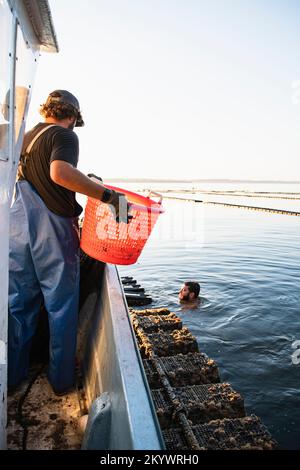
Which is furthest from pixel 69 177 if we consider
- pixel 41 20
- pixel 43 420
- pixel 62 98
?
pixel 43 420

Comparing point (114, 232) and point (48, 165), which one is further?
point (114, 232)

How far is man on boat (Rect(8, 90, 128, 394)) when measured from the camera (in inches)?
110

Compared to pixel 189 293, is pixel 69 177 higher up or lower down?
higher up

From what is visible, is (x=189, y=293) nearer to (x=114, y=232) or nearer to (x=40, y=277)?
(x=114, y=232)

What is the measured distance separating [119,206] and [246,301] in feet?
23.7

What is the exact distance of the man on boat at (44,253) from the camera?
2801 millimetres

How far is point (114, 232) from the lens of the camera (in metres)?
2.90

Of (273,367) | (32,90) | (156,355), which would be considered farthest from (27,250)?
(273,367)

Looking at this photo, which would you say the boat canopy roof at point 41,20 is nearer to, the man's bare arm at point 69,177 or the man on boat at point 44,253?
the man on boat at point 44,253

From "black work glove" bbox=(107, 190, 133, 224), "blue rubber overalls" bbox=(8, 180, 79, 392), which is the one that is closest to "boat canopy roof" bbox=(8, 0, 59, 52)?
"blue rubber overalls" bbox=(8, 180, 79, 392)

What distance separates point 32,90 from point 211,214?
2602 cm

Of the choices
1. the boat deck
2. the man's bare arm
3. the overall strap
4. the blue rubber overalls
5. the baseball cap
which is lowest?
the boat deck

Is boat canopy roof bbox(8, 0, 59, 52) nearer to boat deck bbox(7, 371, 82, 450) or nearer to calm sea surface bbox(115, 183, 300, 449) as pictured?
boat deck bbox(7, 371, 82, 450)
